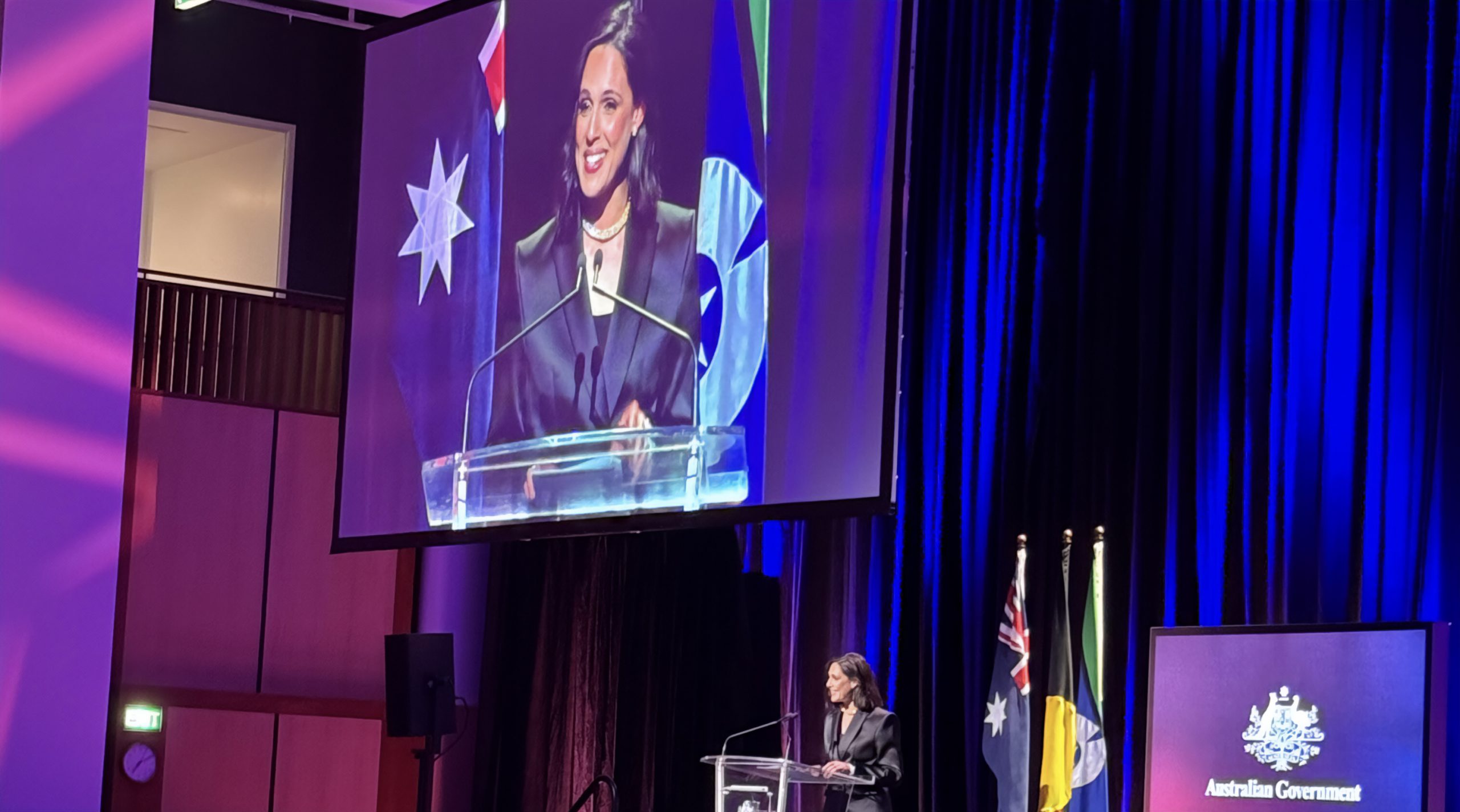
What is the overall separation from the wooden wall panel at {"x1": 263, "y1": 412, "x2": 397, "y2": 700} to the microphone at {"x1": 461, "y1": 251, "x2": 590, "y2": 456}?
112 inches

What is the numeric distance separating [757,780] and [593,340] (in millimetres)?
2303

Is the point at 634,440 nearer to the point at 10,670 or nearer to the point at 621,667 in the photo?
the point at 621,667

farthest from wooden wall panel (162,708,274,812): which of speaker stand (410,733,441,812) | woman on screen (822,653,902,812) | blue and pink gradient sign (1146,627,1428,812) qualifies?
blue and pink gradient sign (1146,627,1428,812)

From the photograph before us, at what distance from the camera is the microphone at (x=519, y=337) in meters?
7.06

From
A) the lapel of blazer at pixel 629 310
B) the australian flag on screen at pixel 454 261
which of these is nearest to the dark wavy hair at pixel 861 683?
the lapel of blazer at pixel 629 310

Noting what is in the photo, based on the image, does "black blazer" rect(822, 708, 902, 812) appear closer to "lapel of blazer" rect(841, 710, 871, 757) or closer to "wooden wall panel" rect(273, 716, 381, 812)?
"lapel of blazer" rect(841, 710, 871, 757)

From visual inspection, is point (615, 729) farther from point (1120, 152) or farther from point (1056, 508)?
point (1120, 152)

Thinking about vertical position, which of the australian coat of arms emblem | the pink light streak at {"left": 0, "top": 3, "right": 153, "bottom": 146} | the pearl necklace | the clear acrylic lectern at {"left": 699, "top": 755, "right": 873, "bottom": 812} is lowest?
the clear acrylic lectern at {"left": 699, "top": 755, "right": 873, "bottom": 812}

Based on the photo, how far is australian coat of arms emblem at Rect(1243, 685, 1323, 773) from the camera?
4.75 meters

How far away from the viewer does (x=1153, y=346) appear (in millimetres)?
6191

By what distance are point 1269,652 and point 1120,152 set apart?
215 cm

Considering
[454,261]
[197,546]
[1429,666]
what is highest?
[454,261]

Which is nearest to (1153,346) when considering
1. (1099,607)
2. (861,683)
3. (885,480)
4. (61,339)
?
(1099,607)

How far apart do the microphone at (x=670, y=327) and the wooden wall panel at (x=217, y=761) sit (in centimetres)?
383
